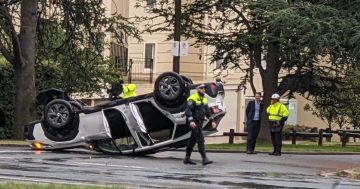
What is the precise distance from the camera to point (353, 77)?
36.3 metres

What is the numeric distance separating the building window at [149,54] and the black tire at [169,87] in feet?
77.7

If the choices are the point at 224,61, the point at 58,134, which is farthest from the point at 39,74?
the point at 58,134

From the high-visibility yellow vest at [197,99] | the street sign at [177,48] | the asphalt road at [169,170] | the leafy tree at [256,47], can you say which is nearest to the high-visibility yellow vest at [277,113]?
the asphalt road at [169,170]

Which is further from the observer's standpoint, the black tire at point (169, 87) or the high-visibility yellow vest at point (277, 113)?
the high-visibility yellow vest at point (277, 113)

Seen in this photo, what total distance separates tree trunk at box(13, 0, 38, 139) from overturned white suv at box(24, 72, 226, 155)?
7767 mm

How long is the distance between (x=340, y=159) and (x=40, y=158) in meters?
9.01

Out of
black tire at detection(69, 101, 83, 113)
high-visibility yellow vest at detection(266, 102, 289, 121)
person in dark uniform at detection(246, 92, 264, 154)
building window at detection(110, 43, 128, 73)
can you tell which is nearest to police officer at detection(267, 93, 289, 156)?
high-visibility yellow vest at detection(266, 102, 289, 121)

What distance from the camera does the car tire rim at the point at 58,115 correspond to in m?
16.9

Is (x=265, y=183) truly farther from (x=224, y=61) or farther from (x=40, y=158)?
(x=224, y=61)

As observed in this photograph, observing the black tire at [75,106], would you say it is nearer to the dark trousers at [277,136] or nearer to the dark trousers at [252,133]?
the dark trousers at [252,133]

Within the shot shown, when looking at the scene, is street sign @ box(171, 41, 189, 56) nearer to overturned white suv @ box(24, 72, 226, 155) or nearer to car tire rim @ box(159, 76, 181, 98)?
overturned white suv @ box(24, 72, 226, 155)

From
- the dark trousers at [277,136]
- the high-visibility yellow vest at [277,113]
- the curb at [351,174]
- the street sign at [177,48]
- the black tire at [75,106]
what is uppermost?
the street sign at [177,48]

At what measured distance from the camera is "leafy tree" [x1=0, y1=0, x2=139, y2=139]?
81.5 ft

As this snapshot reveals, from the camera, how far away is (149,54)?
40.8 metres
